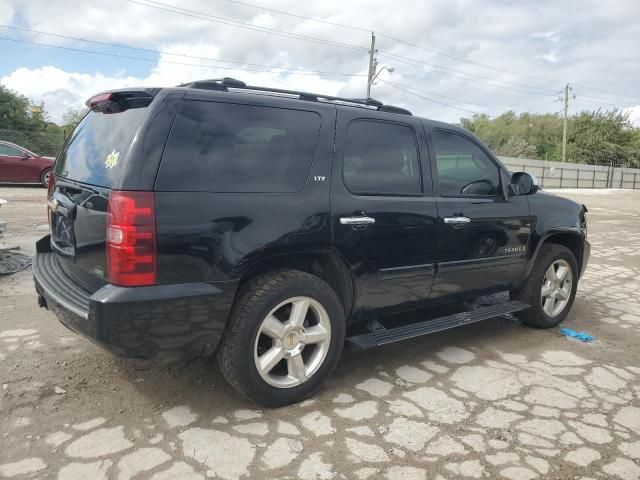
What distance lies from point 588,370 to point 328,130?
2.61 meters

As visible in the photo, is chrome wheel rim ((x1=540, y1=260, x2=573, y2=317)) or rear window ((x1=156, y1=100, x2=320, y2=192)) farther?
chrome wheel rim ((x1=540, y1=260, x2=573, y2=317))

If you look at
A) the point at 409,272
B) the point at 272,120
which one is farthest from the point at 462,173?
the point at 272,120

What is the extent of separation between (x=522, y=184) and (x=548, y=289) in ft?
3.43

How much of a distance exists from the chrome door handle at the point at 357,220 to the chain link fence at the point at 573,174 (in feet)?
104

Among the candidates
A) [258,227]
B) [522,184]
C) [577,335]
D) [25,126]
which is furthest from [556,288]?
[25,126]

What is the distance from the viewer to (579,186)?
1650 inches

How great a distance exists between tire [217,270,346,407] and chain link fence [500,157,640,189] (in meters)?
32.2

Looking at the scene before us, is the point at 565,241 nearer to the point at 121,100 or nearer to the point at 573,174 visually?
the point at 121,100

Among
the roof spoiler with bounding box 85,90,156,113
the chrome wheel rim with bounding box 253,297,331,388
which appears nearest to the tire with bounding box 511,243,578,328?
the chrome wheel rim with bounding box 253,297,331,388

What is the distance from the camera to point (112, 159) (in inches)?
109

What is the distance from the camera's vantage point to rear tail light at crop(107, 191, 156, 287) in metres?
2.51

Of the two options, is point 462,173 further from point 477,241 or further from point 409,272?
point 409,272

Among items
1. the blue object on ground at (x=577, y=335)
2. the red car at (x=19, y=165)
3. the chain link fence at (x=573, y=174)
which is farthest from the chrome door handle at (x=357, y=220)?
the chain link fence at (x=573, y=174)

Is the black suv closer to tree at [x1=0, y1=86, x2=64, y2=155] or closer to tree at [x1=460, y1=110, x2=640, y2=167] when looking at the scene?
tree at [x1=0, y1=86, x2=64, y2=155]
